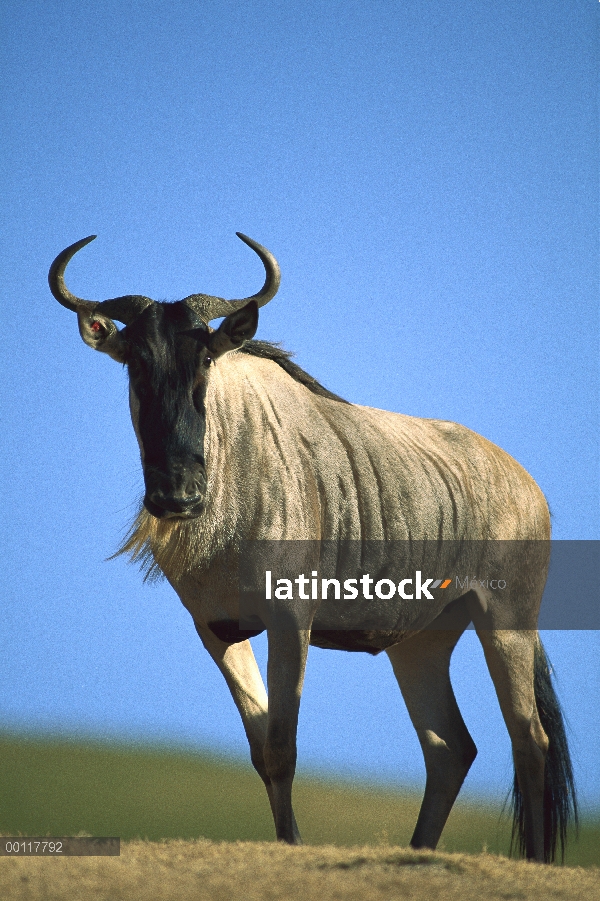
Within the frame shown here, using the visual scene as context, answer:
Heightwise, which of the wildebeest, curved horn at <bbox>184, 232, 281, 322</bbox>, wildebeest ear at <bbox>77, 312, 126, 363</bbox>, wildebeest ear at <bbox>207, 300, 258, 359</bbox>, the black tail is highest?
curved horn at <bbox>184, 232, 281, 322</bbox>

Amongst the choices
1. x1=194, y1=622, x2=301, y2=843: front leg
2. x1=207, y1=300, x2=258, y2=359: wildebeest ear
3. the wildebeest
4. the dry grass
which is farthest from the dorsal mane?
the dry grass

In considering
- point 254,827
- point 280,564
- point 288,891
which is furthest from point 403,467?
point 288,891

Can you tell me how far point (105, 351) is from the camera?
20.5 ft

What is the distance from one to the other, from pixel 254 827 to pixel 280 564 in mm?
3235

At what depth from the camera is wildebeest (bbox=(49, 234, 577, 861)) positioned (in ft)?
19.2

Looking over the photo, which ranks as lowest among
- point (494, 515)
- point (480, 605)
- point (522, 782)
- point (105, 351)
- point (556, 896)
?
point (522, 782)

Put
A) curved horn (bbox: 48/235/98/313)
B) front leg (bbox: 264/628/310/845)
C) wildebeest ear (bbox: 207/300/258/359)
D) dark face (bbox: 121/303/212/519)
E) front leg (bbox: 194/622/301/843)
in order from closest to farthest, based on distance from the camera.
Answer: dark face (bbox: 121/303/212/519) < front leg (bbox: 264/628/310/845) < wildebeest ear (bbox: 207/300/258/359) < front leg (bbox: 194/622/301/843) < curved horn (bbox: 48/235/98/313)

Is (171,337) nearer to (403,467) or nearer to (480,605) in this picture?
(403,467)

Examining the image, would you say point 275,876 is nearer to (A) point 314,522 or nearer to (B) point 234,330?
(A) point 314,522

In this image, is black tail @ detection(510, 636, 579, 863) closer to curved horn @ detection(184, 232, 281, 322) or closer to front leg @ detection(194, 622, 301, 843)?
front leg @ detection(194, 622, 301, 843)

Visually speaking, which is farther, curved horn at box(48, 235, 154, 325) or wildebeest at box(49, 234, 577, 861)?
curved horn at box(48, 235, 154, 325)

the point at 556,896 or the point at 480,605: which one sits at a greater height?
the point at 480,605

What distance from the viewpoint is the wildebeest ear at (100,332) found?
242 inches

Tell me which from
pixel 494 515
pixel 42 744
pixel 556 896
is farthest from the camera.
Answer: pixel 42 744
